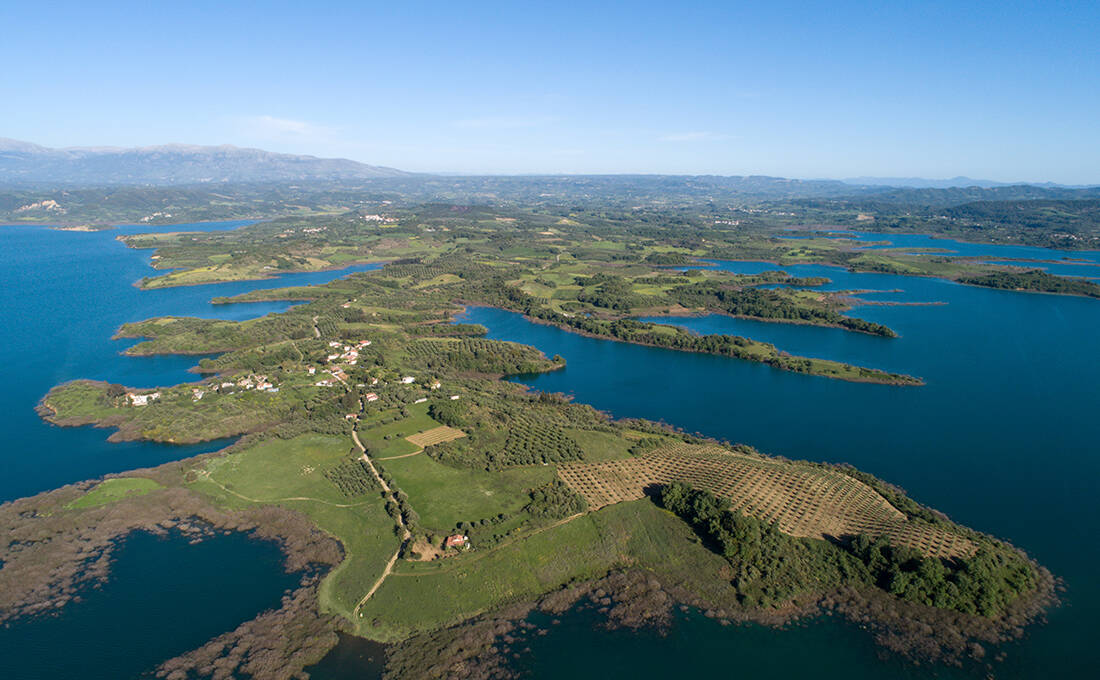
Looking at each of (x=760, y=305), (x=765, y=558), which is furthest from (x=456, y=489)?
(x=760, y=305)

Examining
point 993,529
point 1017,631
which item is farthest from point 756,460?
point 1017,631

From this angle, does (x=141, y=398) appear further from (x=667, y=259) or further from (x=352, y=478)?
(x=667, y=259)

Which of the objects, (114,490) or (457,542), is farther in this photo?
(114,490)

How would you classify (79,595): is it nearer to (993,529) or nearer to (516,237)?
(993,529)

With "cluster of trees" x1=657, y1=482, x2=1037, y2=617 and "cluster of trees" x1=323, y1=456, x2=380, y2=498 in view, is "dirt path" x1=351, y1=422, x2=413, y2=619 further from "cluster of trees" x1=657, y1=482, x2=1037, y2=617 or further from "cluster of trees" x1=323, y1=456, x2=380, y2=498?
"cluster of trees" x1=657, y1=482, x2=1037, y2=617

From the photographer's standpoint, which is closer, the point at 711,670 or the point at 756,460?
the point at 711,670

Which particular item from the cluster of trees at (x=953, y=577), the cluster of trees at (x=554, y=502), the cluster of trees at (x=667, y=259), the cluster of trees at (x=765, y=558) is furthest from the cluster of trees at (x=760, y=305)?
the cluster of trees at (x=554, y=502)
